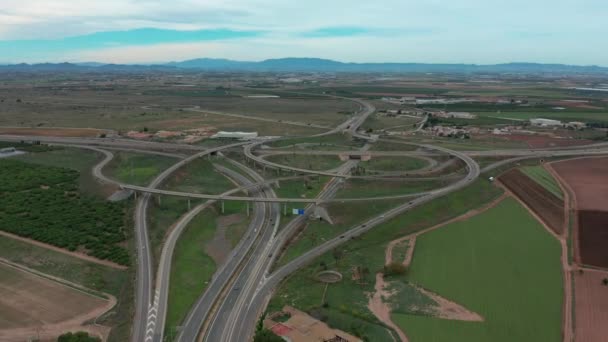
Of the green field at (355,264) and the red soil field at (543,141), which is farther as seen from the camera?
the red soil field at (543,141)

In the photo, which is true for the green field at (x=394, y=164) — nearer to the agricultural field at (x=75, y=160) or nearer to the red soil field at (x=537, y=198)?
the red soil field at (x=537, y=198)

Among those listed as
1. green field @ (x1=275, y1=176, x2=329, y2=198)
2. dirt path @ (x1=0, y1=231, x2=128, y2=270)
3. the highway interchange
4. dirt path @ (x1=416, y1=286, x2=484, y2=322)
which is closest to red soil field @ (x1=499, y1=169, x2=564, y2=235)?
the highway interchange

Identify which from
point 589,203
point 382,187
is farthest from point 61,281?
point 589,203

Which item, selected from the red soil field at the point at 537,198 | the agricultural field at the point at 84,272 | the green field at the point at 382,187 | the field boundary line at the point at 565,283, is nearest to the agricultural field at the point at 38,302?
the agricultural field at the point at 84,272

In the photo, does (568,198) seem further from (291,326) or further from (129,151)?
(129,151)

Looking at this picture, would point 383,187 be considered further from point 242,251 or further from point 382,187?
point 242,251

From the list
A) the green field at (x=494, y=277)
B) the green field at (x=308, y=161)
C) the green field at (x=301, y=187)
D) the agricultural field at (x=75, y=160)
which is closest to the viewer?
the green field at (x=494, y=277)

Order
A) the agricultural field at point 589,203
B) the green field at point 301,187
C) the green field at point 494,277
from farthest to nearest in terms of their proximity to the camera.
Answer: the green field at point 301,187 < the agricultural field at point 589,203 < the green field at point 494,277
